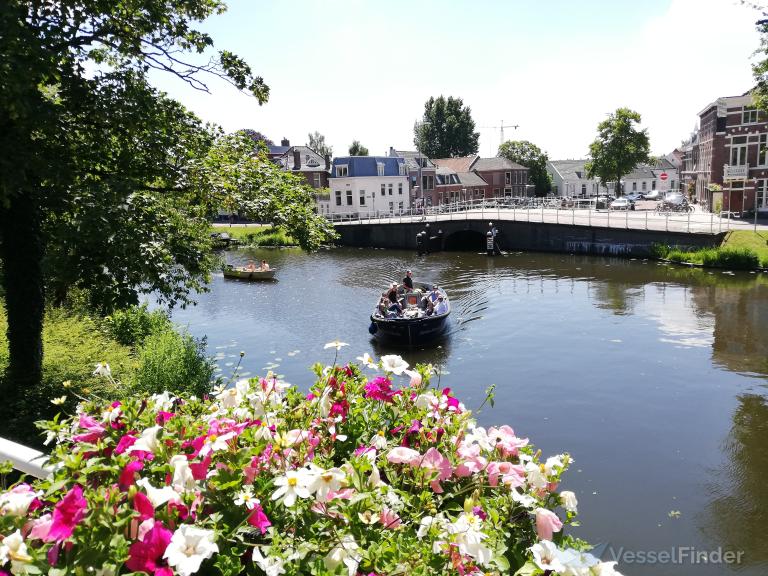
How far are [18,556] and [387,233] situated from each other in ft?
180

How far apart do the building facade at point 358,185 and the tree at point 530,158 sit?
28003 mm

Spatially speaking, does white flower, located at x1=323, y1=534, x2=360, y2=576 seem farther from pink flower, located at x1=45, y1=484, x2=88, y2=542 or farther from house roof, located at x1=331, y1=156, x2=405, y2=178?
house roof, located at x1=331, y1=156, x2=405, y2=178

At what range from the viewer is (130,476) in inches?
109

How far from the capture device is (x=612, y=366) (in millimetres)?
19109

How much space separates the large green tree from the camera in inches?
370

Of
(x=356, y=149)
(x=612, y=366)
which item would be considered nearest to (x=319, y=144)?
(x=356, y=149)

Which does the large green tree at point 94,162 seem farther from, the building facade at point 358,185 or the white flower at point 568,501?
the building facade at point 358,185

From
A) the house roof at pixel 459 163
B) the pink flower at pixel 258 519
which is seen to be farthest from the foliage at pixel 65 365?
the house roof at pixel 459 163

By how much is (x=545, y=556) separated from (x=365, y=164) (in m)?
73.4

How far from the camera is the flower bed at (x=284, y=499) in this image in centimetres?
245

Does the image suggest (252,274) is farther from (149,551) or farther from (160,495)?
(149,551)

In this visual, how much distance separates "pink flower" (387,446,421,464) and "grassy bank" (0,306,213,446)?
6.42 meters

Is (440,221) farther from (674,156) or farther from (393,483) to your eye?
(674,156)

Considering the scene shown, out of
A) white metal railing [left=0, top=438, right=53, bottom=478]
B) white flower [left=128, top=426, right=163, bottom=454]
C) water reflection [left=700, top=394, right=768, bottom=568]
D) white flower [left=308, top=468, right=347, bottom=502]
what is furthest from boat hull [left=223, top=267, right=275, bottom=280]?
white flower [left=308, top=468, right=347, bottom=502]
